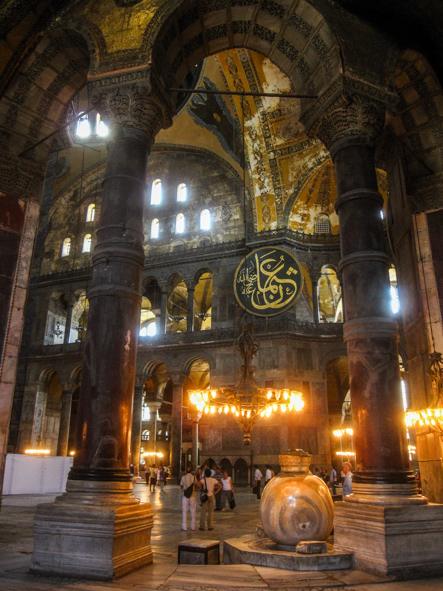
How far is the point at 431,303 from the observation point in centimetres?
589

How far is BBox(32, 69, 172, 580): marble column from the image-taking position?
3.41 meters

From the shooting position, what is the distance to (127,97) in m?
4.82

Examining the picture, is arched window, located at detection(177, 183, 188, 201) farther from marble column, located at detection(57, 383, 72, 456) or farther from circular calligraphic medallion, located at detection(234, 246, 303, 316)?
marble column, located at detection(57, 383, 72, 456)

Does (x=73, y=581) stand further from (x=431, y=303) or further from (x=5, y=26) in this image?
(x=5, y=26)

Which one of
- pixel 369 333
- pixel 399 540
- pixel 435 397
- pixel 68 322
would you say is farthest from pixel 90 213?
pixel 399 540

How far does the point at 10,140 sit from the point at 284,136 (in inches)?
423

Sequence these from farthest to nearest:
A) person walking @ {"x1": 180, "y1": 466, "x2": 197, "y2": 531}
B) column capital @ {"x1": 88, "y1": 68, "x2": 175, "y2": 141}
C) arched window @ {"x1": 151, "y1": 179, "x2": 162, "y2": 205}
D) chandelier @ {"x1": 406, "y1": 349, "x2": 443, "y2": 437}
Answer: arched window @ {"x1": 151, "y1": 179, "x2": 162, "y2": 205}
person walking @ {"x1": 180, "y1": 466, "x2": 197, "y2": 531}
chandelier @ {"x1": 406, "y1": 349, "x2": 443, "y2": 437}
column capital @ {"x1": 88, "y1": 68, "x2": 175, "y2": 141}

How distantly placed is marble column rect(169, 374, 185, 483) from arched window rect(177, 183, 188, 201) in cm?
738

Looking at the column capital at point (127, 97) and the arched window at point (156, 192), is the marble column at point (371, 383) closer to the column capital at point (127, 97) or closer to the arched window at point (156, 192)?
the column capital at point (127, 97)

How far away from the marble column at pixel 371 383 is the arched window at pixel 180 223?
14.1 m

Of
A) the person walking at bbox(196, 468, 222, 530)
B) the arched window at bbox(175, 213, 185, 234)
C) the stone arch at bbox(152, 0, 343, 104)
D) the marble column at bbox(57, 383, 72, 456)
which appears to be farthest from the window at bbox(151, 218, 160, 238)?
the stone arch at bbox(152, 0, 343, 104)

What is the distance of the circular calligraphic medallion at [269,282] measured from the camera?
1391 centimetres

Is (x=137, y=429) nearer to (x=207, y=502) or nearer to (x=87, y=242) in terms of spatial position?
(x=87, y=242)

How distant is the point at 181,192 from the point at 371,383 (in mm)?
16547
